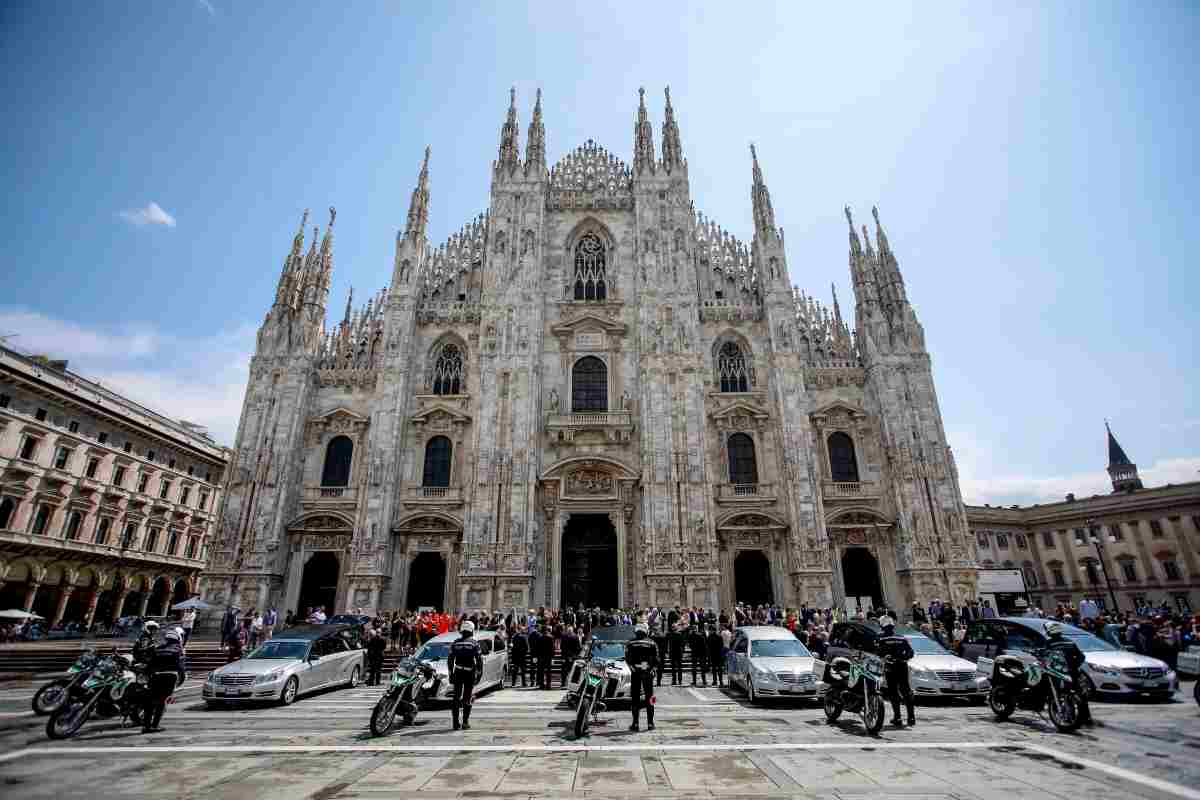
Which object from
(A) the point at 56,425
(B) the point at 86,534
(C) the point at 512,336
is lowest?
(B) the point at 86,534

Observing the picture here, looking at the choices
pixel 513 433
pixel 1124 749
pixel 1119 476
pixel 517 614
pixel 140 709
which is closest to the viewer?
pixel 1124 749

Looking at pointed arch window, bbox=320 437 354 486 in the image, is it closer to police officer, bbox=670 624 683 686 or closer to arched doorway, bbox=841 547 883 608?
police officer, bbox=670 624 683 686

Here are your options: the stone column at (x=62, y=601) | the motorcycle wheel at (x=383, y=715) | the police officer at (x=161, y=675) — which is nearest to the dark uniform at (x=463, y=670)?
the motorcycle wheel at (x=383, y=715)

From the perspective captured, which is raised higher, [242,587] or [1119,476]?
[1119,476]

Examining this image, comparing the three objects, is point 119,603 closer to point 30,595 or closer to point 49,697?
point 30,595

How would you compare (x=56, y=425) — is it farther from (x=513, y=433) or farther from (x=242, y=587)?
(x=513, y=433)

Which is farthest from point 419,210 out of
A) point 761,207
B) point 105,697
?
point 105,697

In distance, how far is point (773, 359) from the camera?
2677 cm

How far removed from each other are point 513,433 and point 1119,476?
72.2 metres

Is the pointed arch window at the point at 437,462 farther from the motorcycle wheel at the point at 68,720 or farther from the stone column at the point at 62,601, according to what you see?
the stone column at the point at 62,601

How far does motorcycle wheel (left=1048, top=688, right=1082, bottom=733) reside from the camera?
866 centimetres

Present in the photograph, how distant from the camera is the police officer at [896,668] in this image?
9117 millimetres

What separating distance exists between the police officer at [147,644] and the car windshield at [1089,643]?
1747cm

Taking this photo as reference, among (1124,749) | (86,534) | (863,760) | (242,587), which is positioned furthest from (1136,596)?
(86,534)
